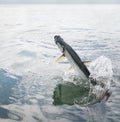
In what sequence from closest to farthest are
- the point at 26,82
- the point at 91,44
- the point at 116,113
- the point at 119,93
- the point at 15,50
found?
the point at 116,113, the point at 119,93, the point at 26,82, the point at 15,50, the point at 91,44

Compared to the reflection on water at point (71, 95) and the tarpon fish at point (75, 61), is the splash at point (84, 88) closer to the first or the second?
the reflection on water at point (71, 95)

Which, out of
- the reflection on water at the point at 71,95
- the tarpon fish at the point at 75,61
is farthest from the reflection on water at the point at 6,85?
the tarpon fish at the point at 75,61

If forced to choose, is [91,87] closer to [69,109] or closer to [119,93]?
[119,93]

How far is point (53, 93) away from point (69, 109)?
1.88 meters

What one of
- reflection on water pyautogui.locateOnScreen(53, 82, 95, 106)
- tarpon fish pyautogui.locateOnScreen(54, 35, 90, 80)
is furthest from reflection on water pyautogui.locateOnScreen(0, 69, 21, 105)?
tarpon fish pyautogui.locateOnScreen(54, 35, 90, 80)

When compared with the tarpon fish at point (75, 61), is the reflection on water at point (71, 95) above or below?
below

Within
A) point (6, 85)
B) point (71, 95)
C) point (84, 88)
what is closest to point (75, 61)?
point (84, 88)

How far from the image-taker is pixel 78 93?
1283 centimetres

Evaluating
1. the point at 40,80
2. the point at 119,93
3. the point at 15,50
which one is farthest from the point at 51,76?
the point at 15,50

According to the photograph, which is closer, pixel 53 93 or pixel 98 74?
pixel 53 93

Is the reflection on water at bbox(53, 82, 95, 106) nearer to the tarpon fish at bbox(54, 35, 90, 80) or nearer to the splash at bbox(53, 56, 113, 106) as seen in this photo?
the splash at bbox(53, 56, 113, 106)

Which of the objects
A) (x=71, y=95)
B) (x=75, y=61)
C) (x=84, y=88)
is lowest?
(x=71, y=95)

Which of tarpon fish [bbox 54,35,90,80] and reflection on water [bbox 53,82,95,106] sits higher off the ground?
tarpon fish [bbox 54,35,90,80]

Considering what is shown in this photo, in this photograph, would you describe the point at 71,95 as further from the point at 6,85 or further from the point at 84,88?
the point at 6,85
